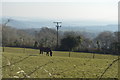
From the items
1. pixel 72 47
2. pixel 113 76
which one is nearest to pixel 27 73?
A: pixel 113 76

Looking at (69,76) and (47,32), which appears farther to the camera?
(47,32)

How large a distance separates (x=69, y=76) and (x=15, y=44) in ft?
144

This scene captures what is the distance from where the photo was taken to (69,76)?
1170 centimetres

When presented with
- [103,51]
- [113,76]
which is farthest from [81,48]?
[113,76]

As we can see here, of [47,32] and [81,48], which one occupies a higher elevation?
[47,32]

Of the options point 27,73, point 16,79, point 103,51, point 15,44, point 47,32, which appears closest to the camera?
point 16,79

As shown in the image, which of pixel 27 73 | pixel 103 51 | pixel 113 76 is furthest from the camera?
pixel 103 51

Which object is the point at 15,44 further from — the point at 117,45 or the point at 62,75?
the point at 62,75

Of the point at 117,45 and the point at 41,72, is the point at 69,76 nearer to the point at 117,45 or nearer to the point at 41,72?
the point at 41,72

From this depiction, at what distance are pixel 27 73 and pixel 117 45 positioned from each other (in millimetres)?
39231

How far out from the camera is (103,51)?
4672 cm

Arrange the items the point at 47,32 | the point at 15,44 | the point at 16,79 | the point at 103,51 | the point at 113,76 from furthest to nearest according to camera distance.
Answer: the point at 47,32 < the point at 15,44 < the point at 103,51 < the point at 113,76 < the point at 16,79

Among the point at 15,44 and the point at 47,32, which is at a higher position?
the point at 47,32

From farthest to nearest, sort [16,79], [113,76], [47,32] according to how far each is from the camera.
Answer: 1. [47,32]
2. [113,76]
3. [16,79]
